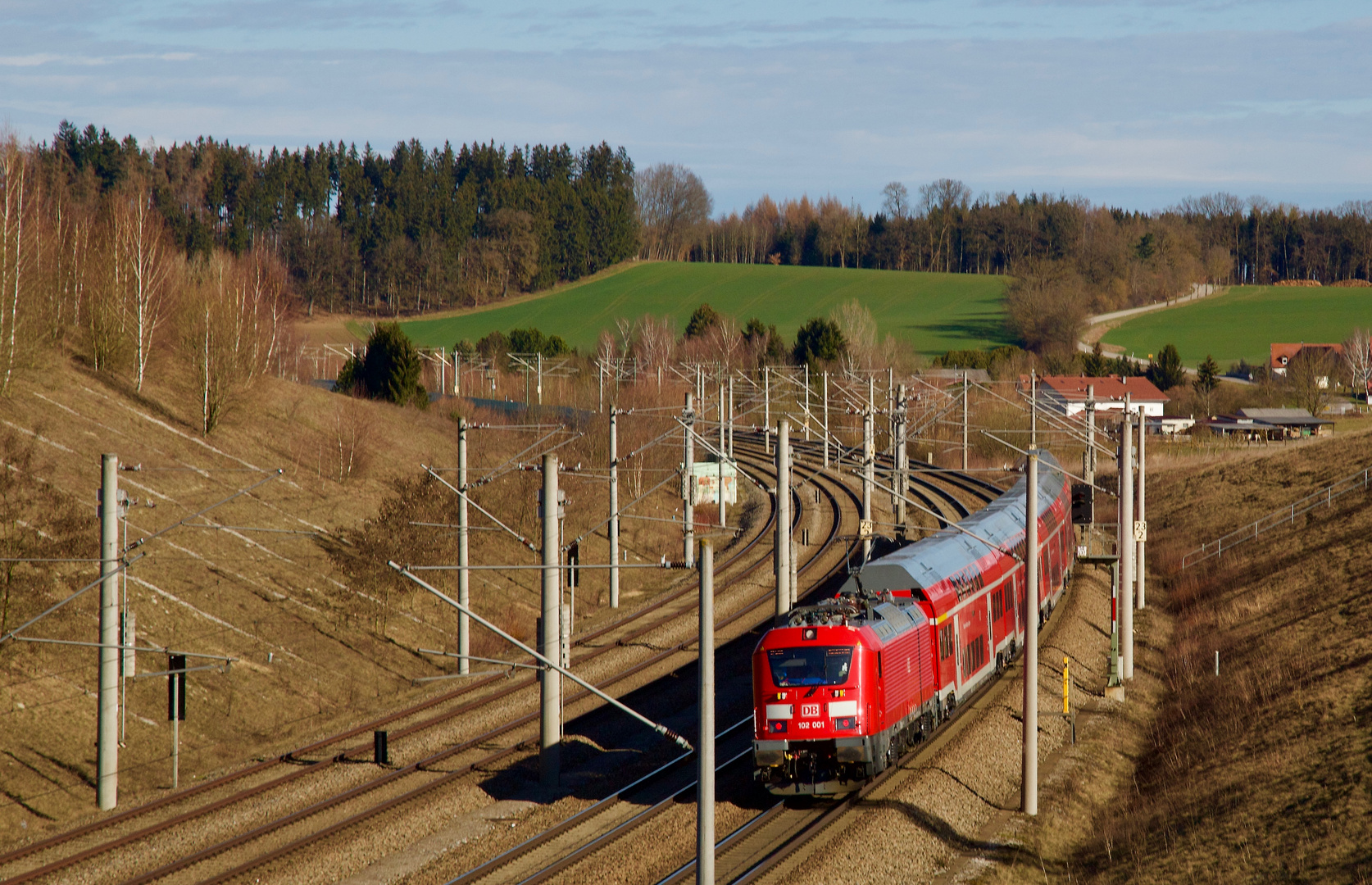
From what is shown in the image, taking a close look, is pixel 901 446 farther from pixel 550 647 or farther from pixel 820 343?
pixel 820 343

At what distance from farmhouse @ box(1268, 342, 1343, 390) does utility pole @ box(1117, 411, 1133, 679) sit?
99.1 metres

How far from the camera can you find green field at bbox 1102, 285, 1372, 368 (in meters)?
137

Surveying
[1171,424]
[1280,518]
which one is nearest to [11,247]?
[1280,518]

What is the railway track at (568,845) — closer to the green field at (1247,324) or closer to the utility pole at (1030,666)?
the utility pole at (1030,666)

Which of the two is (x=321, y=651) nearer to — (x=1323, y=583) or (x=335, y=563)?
(x=335, y=563)

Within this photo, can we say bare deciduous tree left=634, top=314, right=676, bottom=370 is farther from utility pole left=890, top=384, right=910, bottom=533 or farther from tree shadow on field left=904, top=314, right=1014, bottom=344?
utility pole left=890, top=384, right=910, bottom=533

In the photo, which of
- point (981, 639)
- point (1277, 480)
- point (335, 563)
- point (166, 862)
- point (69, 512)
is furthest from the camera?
point (1277, 480)

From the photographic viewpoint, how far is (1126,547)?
1260 inches

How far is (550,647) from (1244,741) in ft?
50.2

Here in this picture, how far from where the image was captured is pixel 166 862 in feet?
64.3

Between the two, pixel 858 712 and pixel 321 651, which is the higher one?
pixel 858 712

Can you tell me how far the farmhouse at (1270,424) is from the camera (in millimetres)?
95375

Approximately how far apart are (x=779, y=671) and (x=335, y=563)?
91.2ft

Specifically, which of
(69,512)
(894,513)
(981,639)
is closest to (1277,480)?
(894,513)
